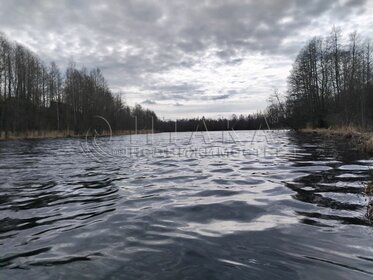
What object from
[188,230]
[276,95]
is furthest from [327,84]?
[188,230]

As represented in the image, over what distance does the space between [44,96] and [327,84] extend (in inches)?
2198

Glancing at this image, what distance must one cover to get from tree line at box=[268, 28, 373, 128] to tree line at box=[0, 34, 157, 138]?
43780 mm

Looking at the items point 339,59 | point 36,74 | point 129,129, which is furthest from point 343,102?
point 129,129

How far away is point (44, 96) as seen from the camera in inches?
2442

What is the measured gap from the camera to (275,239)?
430cm

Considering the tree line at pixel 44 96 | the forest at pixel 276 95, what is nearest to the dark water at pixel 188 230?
the forest at pixel 276 95

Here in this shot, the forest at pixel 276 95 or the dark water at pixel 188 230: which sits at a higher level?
the forest at pixel 276 95

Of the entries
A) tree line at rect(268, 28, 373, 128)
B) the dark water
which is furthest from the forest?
the dark water

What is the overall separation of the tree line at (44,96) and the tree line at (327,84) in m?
43.8

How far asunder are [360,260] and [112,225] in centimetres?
366

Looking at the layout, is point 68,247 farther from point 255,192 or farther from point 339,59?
point 339,59

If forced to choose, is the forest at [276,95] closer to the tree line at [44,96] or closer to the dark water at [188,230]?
the tree line at [44,96]

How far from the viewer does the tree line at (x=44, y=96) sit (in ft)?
152

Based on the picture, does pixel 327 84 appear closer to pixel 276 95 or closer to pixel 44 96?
pixel 276 95
